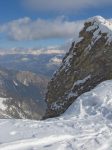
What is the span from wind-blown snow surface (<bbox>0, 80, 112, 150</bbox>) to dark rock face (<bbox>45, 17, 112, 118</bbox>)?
19.0ft

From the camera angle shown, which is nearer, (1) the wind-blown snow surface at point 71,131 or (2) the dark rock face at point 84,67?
(1) the wind-blown snow surface at point 71,131

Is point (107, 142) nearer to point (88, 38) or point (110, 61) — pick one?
point (110, 61)

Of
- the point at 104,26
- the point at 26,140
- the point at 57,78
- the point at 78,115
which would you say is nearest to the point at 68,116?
the point at 78,115

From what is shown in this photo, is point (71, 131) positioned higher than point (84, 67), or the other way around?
point (84, 67)

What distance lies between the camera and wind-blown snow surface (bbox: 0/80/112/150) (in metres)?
9.70

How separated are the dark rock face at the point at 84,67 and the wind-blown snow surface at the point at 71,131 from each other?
5789 mm

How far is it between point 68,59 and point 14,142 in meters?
17.0

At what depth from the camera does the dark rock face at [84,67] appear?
20.8 metres

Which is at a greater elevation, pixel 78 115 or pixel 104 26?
pixel 104 26

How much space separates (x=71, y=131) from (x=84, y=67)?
11845 mm

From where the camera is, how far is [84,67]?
22.8m

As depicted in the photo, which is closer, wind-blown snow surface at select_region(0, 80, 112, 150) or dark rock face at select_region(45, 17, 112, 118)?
wind-blown snow surface at select_region(0, 80, 112, 150)

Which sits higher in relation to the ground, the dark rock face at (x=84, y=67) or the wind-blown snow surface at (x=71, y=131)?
the dark rock face at (x=84, y=67)

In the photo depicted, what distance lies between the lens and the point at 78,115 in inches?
535
